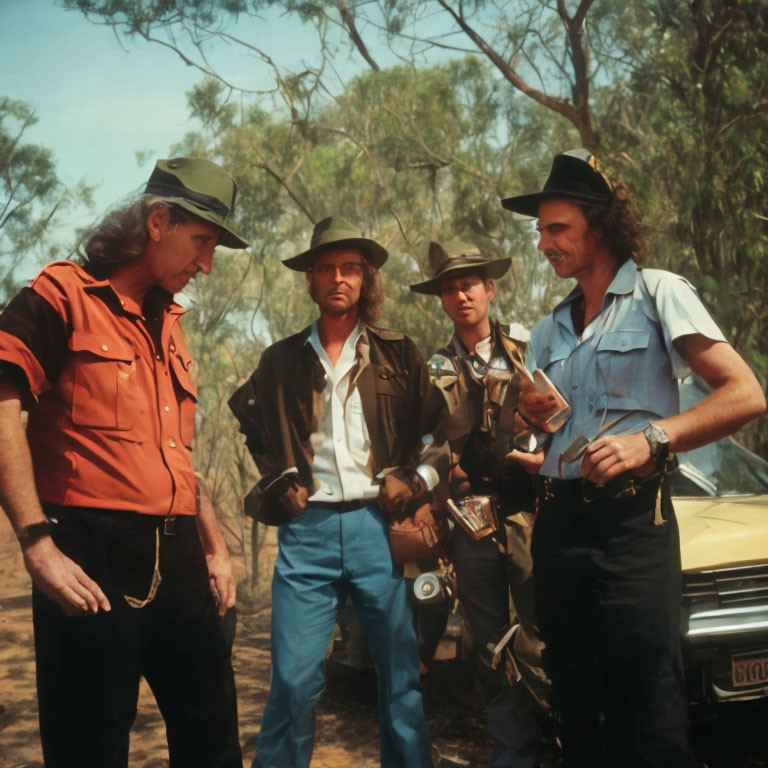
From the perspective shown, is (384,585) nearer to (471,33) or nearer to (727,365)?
(727,365)

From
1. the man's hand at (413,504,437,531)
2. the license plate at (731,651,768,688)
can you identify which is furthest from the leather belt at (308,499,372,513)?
the license plate at (731,651,768,688)

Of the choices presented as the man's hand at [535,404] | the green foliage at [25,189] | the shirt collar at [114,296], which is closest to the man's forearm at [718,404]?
the man's hand at [535,404]

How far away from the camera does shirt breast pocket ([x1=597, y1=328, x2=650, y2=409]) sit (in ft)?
9.97

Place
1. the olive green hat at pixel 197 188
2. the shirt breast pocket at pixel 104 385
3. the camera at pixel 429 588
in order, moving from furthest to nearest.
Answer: the camera at pixel 429 588, the olive green hat at pixel 197 188, the shirt breast pocket at pixel 104 385

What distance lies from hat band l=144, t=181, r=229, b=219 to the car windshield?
2.74 metres

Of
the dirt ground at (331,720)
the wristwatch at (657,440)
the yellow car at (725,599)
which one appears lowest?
the dirt ground at (331,720)

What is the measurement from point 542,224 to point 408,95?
1107 cm

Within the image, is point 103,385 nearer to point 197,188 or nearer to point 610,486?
point 197,188

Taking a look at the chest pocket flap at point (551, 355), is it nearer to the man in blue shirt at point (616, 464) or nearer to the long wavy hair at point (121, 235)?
the man in blue shirt at point (616, 464)

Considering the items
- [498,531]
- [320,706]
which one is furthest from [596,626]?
[320,706]

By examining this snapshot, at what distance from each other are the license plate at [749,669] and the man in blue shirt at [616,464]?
1160 millimetres

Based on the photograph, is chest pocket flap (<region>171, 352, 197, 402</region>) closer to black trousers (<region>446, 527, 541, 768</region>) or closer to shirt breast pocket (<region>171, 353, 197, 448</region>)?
shirt breast pocket (<region>171, 353, 197, 448</region>)

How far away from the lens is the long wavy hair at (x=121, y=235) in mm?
3119

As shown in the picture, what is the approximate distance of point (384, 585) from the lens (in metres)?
3.96
